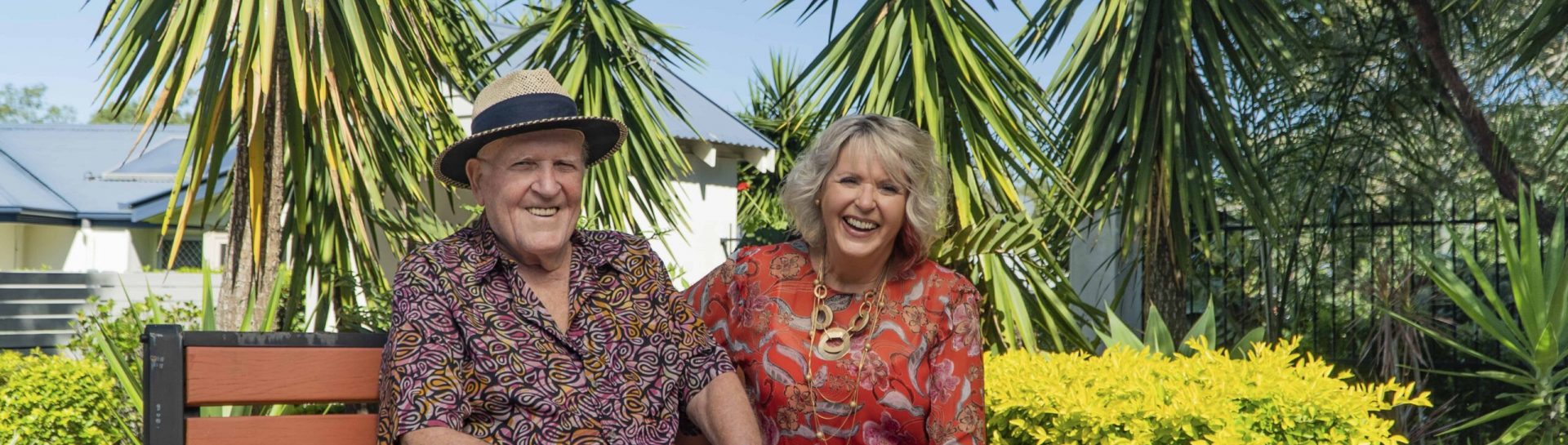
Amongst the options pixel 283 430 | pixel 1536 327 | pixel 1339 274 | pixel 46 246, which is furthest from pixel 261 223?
pixel 46 246

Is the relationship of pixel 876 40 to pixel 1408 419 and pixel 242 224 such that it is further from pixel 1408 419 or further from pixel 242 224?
pixel 1408 419

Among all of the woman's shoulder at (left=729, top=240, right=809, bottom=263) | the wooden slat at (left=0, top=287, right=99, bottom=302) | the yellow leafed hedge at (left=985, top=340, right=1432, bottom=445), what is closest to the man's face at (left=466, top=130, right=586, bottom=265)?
the woman's shoulder at (left=729, top=240, right=809, bottom=263)

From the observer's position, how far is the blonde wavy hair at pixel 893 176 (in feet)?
7.84

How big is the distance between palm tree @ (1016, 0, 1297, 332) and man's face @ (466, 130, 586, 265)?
2976 mm

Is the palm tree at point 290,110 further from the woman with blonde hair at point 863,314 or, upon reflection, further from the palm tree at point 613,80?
the woman with blonde hair at point 863,314

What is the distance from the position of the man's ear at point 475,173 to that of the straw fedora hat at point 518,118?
0.01m

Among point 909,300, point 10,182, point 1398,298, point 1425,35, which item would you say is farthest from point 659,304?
point 10,182

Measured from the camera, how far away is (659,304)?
2338mm

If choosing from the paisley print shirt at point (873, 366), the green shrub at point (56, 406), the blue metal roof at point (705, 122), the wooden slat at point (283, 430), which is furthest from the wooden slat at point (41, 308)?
the paisley print shirt at point (873, 366)

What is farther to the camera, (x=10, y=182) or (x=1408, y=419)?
(x=10, y=182)

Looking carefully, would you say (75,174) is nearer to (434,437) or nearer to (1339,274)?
(1339,274)

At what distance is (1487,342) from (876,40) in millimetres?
4468

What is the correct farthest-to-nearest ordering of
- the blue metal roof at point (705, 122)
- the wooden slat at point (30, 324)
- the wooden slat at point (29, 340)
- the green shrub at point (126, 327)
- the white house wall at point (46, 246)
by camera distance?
the white house wall at point (46, 246)
the wooden slat at point (30, 324)
the wooden slat at point (29, 340)
the blue metal roof at point (705, 122)
the green shrub at point (126, 327)

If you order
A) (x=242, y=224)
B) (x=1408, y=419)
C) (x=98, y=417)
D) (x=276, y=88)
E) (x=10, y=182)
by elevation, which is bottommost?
(x=1408, y=419)
